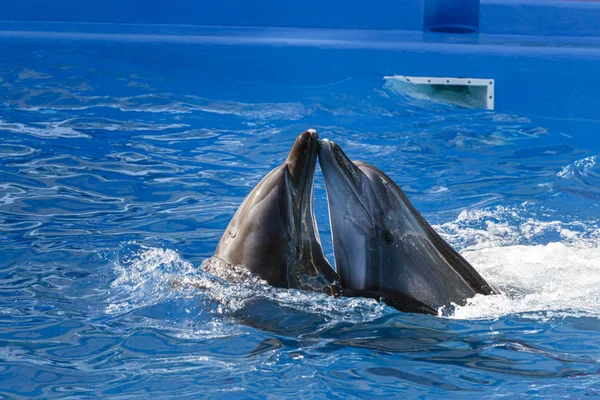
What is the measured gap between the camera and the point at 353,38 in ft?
32.8

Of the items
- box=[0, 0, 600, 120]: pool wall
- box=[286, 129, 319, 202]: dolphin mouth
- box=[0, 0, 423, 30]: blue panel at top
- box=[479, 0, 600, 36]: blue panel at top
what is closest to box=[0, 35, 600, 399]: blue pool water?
box=[0, 0, 600, 120]: pool wall

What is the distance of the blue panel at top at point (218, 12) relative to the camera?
11148 millimetres

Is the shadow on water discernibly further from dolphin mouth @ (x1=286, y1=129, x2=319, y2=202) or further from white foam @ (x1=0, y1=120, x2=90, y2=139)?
white foam @ (x1=0, y1=120, x2=90, y2=139)

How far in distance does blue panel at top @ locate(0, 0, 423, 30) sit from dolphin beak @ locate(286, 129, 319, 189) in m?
7.54

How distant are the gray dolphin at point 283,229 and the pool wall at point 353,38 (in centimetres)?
559

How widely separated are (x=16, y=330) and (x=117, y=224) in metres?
1.80

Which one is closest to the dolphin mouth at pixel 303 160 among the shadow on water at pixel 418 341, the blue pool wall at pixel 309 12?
the shadow on water at pixel 418 341

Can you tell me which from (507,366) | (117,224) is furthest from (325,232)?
(507,366)

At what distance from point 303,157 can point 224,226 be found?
6.20ft

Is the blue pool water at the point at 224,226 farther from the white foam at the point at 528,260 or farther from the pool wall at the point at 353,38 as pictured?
the pool wall at the point at 353,38

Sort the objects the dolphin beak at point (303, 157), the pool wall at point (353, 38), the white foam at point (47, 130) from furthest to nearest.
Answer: the pool wall at point (353, 38) → the white foam at point (47, 130) → the dolphin beak at point (303, 157)

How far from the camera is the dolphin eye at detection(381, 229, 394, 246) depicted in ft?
13.0

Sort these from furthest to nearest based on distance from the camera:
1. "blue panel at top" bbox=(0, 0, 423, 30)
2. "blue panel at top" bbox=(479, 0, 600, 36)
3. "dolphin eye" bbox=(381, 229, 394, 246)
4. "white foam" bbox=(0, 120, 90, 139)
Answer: "blue panel at top" bbox=(0, 0, 423, 30) → "blue panel at top" bbox=(479, 0, 600, 36) → "white foam" bbox=(0, 120, 90, 139) → "dolphin eye" bbox=(381, 229, 394, 246)

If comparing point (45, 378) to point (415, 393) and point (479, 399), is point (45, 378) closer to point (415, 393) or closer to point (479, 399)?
point (415, 393)
